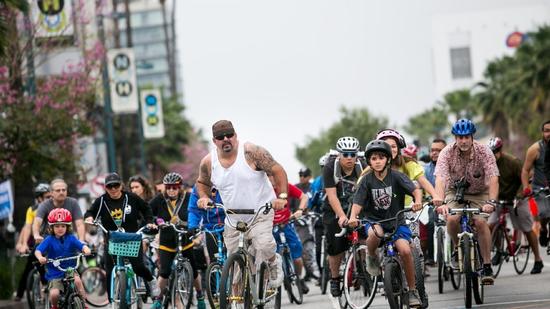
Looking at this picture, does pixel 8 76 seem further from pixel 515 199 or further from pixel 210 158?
pixel 210 158

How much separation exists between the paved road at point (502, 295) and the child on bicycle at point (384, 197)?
5.24 ft

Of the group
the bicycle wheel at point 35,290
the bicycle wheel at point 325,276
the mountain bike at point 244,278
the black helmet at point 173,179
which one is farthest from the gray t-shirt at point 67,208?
the mountain bike at point 244,278

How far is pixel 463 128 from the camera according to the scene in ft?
47.5

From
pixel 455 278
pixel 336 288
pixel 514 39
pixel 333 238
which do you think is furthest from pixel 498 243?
pixel 514 39

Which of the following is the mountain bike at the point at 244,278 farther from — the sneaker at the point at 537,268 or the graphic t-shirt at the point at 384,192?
the sneaker at the point at 537,268

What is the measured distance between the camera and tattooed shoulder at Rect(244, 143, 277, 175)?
13.0 m

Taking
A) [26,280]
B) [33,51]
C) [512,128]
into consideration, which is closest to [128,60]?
[33,51]

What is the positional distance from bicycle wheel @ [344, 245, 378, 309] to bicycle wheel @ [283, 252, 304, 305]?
3.53 m

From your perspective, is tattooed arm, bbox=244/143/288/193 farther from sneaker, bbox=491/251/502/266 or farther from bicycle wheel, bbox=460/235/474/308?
sneaker, bbox=491/251/502/266

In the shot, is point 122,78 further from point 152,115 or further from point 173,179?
point 173,179

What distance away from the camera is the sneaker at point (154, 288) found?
54.6ft

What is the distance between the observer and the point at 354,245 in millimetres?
14258

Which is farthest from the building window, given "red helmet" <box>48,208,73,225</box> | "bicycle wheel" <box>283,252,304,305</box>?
"red helmet" <box>48,208,73,225</box>

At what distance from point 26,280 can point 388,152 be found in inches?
380
